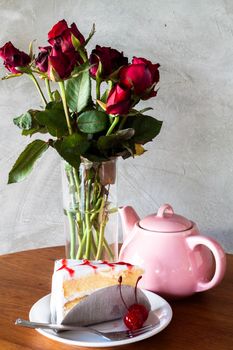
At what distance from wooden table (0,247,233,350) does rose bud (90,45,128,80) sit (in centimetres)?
39

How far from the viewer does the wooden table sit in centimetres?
76

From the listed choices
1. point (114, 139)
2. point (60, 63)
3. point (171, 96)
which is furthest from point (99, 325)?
point (171, 96)

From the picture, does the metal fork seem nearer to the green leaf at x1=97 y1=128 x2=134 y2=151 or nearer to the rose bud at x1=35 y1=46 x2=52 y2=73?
the green leaf at x1=97 y1=128 x2=134 y2=151

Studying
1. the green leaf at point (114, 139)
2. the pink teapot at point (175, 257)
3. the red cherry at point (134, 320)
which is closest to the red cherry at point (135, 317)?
the red cherry at point (134, 320)

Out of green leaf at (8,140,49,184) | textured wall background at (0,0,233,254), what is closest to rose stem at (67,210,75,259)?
green leaf at (8,140,49,184)

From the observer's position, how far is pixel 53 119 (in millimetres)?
875

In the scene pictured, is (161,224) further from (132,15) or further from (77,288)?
(132,15)

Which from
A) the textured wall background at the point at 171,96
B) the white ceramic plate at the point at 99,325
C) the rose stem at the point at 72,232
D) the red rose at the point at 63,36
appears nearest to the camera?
the white ceramic plate at the point at 99,325

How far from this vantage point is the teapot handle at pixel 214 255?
0.88 meters

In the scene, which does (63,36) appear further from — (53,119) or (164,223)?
(164,223)

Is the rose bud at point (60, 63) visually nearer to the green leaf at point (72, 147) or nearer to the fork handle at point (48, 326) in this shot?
the green leaf at point (72, 147)

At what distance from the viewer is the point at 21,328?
80 centimetres

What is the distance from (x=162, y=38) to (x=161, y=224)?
0.49 m

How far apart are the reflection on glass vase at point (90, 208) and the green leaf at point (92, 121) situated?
59mm
